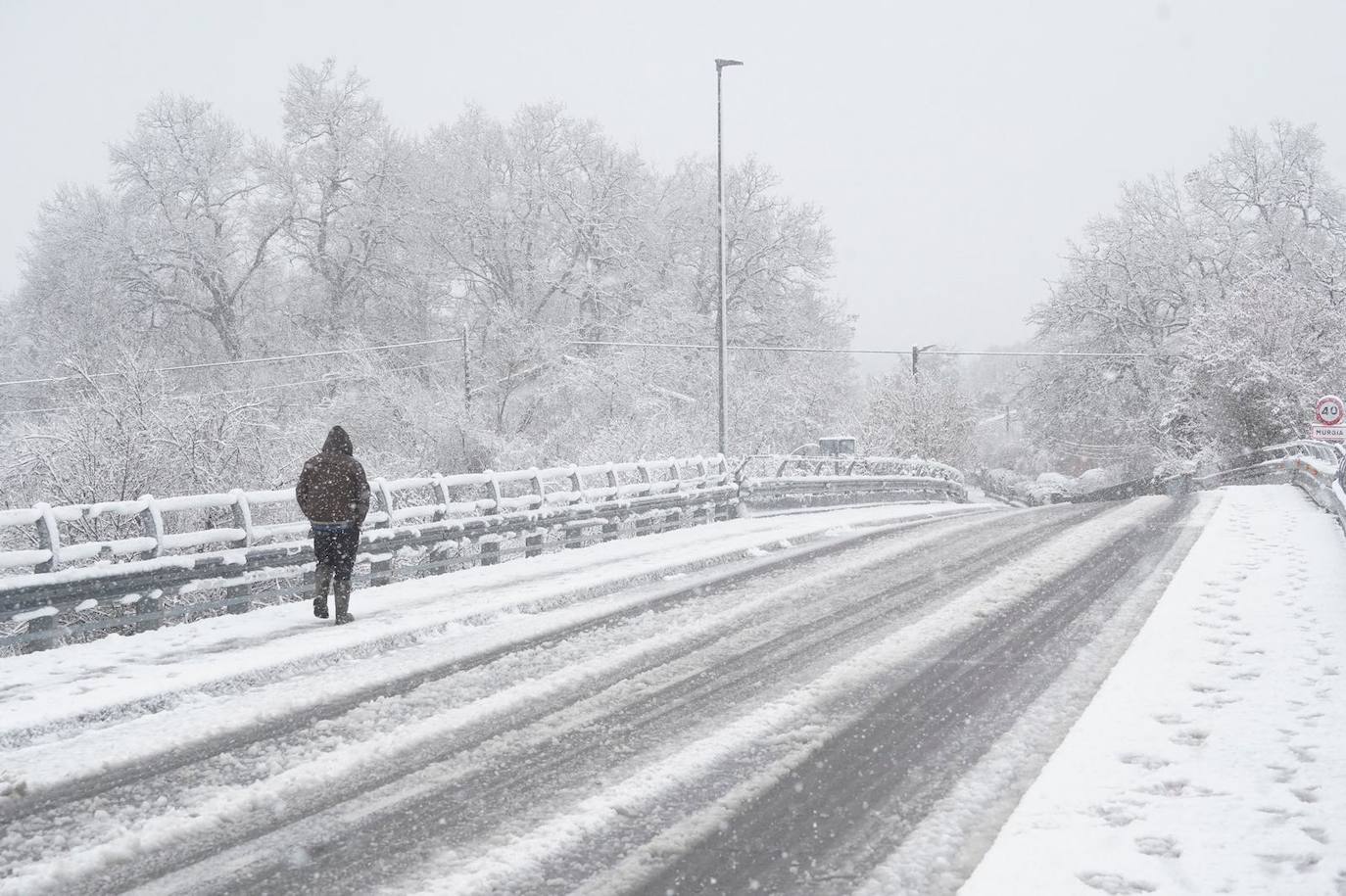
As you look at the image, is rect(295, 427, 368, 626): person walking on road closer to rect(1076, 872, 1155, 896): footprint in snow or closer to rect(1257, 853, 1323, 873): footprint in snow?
rect(1076, 872, 1155, 896): footprint in snow

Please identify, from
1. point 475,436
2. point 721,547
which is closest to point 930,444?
point 475,436

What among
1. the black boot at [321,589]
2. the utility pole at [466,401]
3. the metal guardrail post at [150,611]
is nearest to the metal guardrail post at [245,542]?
the metal guardrail post at [150,611]

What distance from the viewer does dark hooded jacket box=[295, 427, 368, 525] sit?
8.38 m

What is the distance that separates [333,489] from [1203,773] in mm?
7106

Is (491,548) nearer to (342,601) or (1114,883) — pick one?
(342,601)

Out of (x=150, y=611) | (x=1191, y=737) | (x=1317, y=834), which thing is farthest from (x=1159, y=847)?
(x=150, y=611)

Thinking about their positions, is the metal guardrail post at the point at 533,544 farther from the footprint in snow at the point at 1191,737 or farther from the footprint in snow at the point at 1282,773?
the footprint in snow at the point at 1282,773

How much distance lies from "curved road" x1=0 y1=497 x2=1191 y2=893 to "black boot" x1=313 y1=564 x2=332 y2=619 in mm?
1484

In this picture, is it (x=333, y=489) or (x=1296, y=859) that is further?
(x=333, y=489)

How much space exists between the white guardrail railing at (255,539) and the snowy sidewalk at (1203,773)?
770cm

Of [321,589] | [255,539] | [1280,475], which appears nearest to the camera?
[321,589]

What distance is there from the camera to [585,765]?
4605 millimetres

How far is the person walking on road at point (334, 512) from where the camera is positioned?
839 cm

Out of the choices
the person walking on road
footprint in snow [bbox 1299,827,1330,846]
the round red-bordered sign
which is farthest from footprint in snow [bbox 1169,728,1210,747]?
the round red-bordered sign
